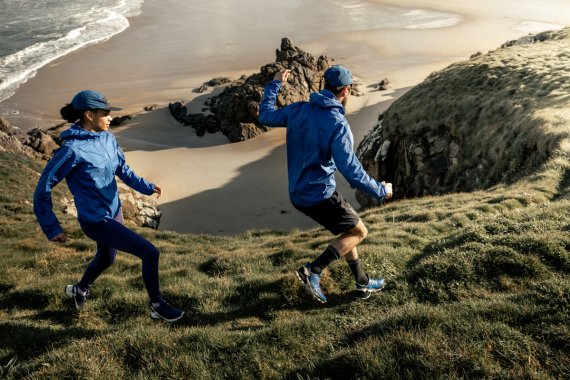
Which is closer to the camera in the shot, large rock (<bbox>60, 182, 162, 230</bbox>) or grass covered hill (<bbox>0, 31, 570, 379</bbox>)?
grass covered hill (<bbox>0, 31, 570, 379</bbox>)

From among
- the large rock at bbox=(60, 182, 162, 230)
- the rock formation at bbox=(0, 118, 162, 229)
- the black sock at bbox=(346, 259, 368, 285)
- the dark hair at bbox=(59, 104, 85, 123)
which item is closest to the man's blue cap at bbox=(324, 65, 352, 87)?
the black sock at bbox=(346, 259, 368, 285)

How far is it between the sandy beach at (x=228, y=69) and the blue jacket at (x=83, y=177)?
15739 mm

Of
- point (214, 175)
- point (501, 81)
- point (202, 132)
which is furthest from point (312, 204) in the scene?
point (202, 132)

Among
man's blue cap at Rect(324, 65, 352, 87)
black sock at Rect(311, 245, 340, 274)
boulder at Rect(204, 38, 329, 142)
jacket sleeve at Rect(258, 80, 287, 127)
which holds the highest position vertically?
man's blue cap at Rect(324, 65, 352, 87)

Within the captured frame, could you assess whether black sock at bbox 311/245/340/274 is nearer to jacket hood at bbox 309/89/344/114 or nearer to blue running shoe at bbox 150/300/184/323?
jacket hood at bbox 309/89/344/114

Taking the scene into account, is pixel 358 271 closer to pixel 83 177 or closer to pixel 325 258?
pixel 325 258

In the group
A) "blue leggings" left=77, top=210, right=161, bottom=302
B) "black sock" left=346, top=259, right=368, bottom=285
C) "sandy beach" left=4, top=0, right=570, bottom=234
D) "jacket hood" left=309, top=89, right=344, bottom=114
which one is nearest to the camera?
"jacket hood" left=309, top=89, right=344, bottom=114

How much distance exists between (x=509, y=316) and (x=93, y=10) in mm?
75505

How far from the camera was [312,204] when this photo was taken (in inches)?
245

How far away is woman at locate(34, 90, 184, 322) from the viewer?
18.9 feet

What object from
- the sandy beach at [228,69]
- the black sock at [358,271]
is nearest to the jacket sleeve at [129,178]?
the black sock at [358,271]

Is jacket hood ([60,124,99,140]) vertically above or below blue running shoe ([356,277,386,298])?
above

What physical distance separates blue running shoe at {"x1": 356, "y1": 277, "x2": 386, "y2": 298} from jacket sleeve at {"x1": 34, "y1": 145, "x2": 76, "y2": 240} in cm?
430

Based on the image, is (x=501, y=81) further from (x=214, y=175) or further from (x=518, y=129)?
(x=214, y=175)
